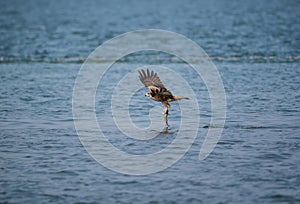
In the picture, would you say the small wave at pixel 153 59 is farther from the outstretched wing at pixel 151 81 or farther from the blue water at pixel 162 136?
the outstretched wing at pixel 151 81

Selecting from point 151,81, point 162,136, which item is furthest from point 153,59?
point 162,136

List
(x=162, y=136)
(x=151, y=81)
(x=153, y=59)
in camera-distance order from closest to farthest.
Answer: (x=162, y=136)
(x=151, y=81)
(x=153, y=59)

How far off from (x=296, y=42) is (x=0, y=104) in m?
13.6

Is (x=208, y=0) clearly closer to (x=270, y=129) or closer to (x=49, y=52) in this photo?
(x=49, y=52)

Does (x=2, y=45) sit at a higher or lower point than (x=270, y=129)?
higher

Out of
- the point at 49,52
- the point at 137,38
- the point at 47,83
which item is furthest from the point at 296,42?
the point at 47,83

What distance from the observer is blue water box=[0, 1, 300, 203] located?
29.5 feet

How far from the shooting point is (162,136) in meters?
11.9

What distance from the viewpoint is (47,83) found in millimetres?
17516

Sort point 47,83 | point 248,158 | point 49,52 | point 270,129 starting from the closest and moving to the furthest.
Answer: point 248,158
point 270,129
point 47,83
point 49,52

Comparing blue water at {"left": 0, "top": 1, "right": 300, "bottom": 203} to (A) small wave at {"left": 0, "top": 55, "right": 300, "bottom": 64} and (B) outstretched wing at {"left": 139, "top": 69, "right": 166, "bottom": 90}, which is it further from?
(B) outstretched wing at {"left": 139, "top": 69, "right": 166, "bottom": 90}

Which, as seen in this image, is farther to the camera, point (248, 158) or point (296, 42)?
point (296, 42)

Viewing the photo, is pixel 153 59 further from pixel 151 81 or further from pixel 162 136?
pixel 162 136

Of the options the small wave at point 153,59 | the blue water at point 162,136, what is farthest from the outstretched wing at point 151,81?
the small wave at point 153,59
